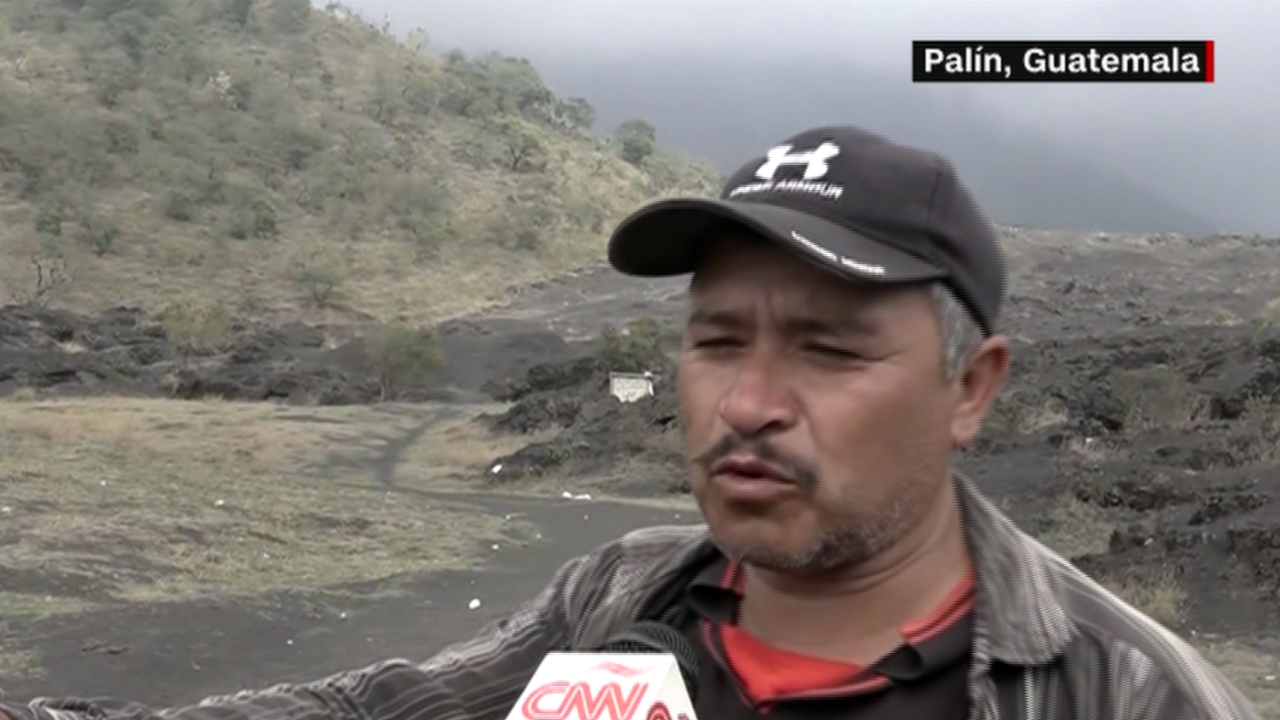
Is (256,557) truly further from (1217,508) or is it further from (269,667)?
(1217,508)

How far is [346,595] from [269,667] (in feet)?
8.31

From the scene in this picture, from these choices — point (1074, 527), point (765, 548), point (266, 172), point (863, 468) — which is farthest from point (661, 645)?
point (266, 172)

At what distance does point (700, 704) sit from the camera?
1786 mm

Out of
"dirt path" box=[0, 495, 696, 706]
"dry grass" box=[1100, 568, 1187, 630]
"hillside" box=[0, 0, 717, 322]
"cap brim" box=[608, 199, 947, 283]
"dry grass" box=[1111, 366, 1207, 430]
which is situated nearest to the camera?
"cap brim" box=[608, 199, 947, 283]

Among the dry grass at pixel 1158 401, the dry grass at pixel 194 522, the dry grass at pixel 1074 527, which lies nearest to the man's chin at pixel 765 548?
the dry grass at pixel 194 522

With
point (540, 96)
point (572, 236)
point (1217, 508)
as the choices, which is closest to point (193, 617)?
point (1217, 508)

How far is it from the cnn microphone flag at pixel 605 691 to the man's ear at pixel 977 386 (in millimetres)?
448

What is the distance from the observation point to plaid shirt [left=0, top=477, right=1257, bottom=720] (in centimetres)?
158

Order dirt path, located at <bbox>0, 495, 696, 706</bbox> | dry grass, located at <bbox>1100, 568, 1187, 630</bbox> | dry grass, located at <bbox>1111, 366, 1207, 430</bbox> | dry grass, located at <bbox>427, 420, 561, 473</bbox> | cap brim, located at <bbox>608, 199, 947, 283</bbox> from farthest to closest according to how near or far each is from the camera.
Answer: dry grass, located at <bbox>427, 420, 561, 473</bbox> < dry grass, located at <bbox>1111, 366, 1207, 430</bbox> < dry grass, located at <bbox>1100, 568, 1187, 630</bbox> < dirt path, located at <bbox>0, 495, 696, 706</bbox> < cap brim, located at <bbox>608, 199, 947, 283</bbox>

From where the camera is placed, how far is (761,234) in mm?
1716

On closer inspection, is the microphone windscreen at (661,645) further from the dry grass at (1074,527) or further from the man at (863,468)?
the dry grass at (1074,527)

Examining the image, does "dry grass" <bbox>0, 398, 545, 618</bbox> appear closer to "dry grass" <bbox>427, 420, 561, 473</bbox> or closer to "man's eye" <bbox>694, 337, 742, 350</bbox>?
"dry grass" <bbox>427, 420, 561, 473</bbox>

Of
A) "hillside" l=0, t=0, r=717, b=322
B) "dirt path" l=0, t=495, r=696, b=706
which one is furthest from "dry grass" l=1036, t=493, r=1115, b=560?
"hillside" l=0, t=0, r=717, b=322

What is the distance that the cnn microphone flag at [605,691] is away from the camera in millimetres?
1540
